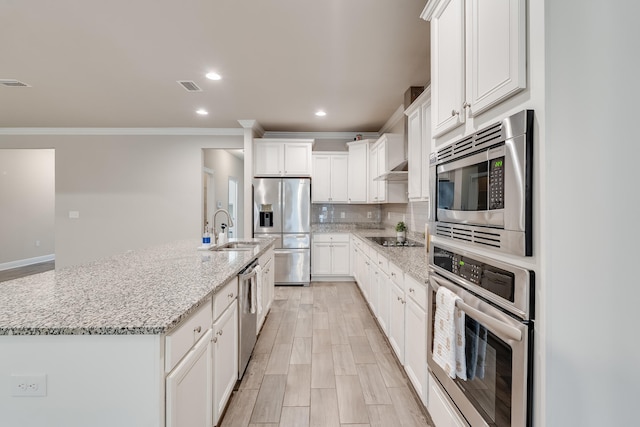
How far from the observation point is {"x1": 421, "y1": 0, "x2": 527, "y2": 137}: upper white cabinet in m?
0.94

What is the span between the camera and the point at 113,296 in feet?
4.45

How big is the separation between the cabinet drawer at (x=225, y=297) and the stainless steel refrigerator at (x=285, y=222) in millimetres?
2828

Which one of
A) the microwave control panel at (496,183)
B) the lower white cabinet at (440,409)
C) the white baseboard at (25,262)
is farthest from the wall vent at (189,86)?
the white baseboard at (25,262)

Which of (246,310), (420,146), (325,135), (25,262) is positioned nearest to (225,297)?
(246,310)

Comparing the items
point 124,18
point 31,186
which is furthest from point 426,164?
point 31,186

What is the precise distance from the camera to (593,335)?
74 cm

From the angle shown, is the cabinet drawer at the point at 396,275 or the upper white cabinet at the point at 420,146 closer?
the cabinet drawer at the point at 396,275

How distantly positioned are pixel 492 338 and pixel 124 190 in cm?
603

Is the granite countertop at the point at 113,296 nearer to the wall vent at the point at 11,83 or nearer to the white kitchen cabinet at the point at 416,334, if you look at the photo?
the white kitchen cabinet at the point at 416,334

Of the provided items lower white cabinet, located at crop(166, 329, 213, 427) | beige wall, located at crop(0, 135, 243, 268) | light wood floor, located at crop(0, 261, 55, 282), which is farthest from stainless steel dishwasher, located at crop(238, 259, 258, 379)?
light wood floor, located at crop(0, 261, 55, 282)

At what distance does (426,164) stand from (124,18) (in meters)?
2.57

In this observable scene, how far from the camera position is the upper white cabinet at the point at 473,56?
0.94m

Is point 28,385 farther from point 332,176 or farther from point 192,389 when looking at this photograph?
point 332,176

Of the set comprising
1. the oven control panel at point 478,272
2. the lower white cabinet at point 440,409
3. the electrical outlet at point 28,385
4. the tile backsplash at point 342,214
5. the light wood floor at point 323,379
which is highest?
the tile backsplash at point 342,214
